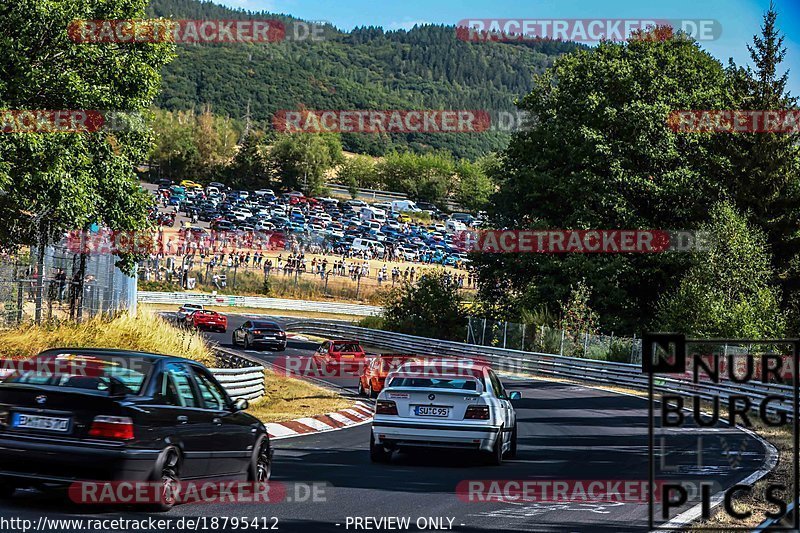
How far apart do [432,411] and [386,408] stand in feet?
2.05

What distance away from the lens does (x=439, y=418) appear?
550 inches

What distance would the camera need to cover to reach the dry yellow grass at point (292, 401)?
2052cm

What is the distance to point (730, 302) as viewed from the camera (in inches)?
1672

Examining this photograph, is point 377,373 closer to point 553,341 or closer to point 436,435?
point 436,435

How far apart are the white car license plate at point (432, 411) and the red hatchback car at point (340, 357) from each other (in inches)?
835

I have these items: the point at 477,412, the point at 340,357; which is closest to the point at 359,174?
the point at 340,357

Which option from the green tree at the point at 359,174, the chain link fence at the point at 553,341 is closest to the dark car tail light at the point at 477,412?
the chain link fence at the point at 553,341

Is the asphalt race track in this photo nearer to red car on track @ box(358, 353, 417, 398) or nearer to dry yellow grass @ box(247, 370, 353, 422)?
dry yellow grass @ box(247, 370, 353, 422)

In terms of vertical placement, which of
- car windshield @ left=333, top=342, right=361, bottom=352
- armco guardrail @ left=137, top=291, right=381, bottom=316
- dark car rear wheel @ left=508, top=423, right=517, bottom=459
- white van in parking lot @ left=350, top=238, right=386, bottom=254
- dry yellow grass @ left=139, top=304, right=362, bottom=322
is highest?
white van in parking lot @ left=350, top=238, right=386, bottom=254

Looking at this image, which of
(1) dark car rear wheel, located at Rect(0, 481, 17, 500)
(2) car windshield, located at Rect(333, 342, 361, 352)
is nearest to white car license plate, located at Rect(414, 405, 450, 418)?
(1) dark car rear wheel, located at Rect(0, 481, 17, 500)

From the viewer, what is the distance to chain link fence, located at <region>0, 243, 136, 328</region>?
75.6ft

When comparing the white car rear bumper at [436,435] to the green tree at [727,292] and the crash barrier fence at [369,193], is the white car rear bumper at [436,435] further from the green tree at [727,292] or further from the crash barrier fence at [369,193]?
the crash barrier fence at [369,193]

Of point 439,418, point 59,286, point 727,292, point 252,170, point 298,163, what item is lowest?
point 439,418

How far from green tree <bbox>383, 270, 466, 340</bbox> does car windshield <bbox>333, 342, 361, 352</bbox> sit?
17775 millimetres
